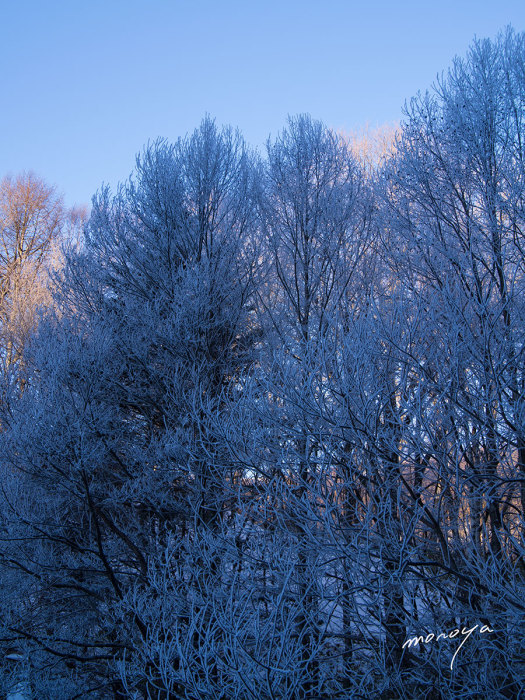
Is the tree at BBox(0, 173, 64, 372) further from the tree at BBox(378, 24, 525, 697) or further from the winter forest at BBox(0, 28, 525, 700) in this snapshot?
the tree at BBox(378, 24, 525, 697)

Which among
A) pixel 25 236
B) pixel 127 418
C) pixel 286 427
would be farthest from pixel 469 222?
pixel 25 236

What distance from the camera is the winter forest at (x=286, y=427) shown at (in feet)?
14.7

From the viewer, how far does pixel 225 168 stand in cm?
1029

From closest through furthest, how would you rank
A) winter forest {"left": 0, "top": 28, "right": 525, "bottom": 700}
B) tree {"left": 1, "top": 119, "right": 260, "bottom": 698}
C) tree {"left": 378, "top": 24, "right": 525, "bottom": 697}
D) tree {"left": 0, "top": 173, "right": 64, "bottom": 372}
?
winter forest {"left": 0, "top": 28, "right": 525, "bottom": 700} < tree {"left": 378, "top": 24, "right": 525, "bottom": 697} < tree {"left": 1, "top": 119, "right": 260, "bottom": 698} < tree {"left": 0, "top": 173, "right": 64, "bottom": 372}

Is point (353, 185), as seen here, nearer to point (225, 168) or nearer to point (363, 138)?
point (225, 168)

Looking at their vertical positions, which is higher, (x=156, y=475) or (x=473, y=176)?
(x=473, y=176)

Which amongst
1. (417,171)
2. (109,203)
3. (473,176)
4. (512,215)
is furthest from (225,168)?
(512,215)

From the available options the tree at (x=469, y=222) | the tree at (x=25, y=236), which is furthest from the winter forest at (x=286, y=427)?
the tree at (x=25, y=236)

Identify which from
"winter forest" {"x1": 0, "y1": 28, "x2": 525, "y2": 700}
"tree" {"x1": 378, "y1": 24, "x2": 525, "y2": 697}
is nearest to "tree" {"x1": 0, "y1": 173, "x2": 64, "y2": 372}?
"winter forest" {"x1": 0, "y1": 28, "x2": 525, "y2": 700}

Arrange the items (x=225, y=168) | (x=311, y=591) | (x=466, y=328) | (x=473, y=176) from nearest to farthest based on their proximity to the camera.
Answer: (x=311, y=591) → (x=466, y=328) → (x=473, y=176) → (x=225, y=168)

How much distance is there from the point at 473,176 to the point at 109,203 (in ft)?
22.4

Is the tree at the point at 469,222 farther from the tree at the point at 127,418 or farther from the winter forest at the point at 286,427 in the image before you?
the tree at the point at 127,418

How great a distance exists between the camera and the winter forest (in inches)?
176

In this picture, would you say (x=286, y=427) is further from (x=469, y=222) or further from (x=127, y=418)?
(x=127, y=418)
